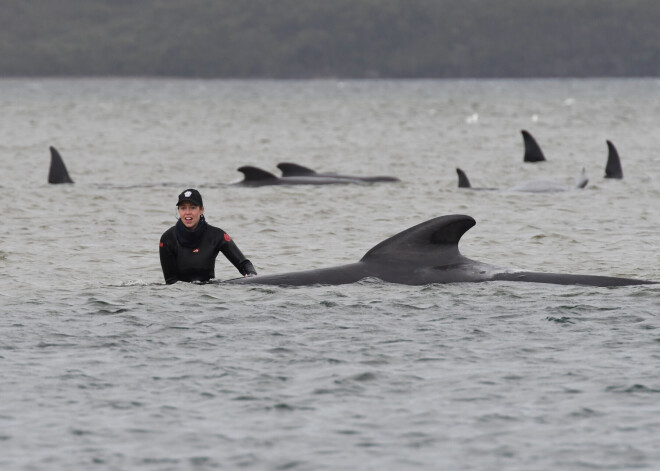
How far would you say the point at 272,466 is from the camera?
9.23 m

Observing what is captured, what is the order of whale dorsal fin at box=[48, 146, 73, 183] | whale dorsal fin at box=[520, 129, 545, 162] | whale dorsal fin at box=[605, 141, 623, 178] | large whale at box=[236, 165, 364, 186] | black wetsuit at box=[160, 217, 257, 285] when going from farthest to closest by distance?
whale dorsal fin at box=[520, 129, 545, 162] < whale dorsal fin at box=[605, 141, 623, 178] < whale dorsal fin at box=[48, 146, 73, 183] < large whale at box=[236, 165, 364, 186] < black wetsuit at box=[160, 217, 257, 285]

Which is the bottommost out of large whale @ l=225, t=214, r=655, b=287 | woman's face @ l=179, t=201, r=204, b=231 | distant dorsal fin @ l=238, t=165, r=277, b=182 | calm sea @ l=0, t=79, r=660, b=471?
calm sea @ l=0, t=79, r=660, b=471

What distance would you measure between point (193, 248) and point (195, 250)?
0.11 feet

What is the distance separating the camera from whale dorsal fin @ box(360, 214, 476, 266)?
583 inches

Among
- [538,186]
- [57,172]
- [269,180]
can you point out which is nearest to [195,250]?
[538,186]

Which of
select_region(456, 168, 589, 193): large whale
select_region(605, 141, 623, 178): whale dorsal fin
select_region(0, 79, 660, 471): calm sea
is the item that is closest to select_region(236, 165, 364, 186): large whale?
select_region(456, 168, 589, 193): large whale

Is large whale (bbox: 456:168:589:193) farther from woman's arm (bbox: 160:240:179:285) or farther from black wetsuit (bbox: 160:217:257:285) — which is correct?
woman's arm (bbox: 160:240:179:285)

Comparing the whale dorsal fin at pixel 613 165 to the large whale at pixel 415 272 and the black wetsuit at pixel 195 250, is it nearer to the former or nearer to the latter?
the large whale at pixel 415 272

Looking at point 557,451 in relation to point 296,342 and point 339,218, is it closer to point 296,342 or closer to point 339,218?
point 296,342

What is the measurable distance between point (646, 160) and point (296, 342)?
29500mm

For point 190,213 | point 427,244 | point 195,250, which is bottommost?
point 195,250

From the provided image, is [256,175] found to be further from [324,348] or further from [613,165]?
[324,348]

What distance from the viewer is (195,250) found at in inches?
617

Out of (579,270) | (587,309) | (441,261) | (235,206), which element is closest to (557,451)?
(587,309)
